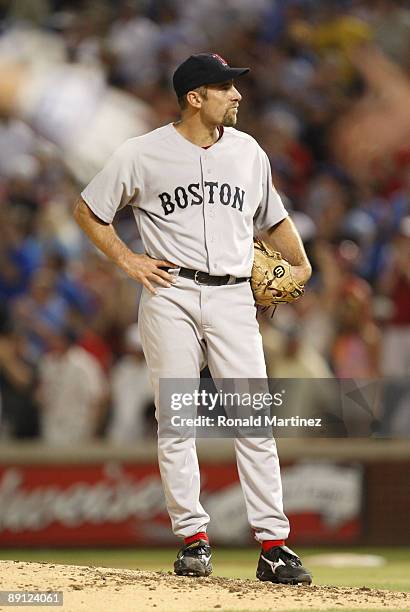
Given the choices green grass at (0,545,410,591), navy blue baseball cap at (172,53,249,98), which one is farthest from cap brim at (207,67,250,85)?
green grass at (0,545,410,591)

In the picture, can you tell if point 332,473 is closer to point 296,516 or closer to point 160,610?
point 296,516

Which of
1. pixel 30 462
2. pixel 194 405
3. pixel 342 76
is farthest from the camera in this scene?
pixel 342 76

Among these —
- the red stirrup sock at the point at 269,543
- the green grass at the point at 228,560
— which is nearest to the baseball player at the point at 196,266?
the red stirrup sock at the point at 269,543

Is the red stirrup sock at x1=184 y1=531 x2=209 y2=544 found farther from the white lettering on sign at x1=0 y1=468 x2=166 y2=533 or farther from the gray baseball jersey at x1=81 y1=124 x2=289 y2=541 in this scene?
the white lettering on sign at x1=0 y1=468 x2=166 y2=533

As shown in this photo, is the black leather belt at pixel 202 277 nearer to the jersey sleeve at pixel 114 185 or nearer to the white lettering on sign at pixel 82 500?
the jersey sleeve at pixel 114 185

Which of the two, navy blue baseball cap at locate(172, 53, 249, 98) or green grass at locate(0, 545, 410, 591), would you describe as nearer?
navy blue baseball cap at locate(172, 53, 249, 98)

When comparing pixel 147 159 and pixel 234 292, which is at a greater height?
pixel 147 159

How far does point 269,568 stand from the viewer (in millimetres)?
5488

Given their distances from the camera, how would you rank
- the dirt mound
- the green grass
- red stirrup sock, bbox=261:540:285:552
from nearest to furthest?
1. the dirt mound
2. red stirrup sock, bbox=261:540:285:552
3. the green grass

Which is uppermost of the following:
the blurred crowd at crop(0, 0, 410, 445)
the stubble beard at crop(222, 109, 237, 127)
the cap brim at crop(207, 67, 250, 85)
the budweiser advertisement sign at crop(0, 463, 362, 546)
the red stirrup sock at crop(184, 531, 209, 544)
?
the blurred crowd at crop(0, 0, 410, 445)

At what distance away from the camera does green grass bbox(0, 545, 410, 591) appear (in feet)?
23.4

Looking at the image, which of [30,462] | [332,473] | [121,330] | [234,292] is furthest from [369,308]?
[234,292]

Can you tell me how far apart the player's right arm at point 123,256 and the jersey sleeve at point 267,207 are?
54cm

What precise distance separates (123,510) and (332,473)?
1570 mm
